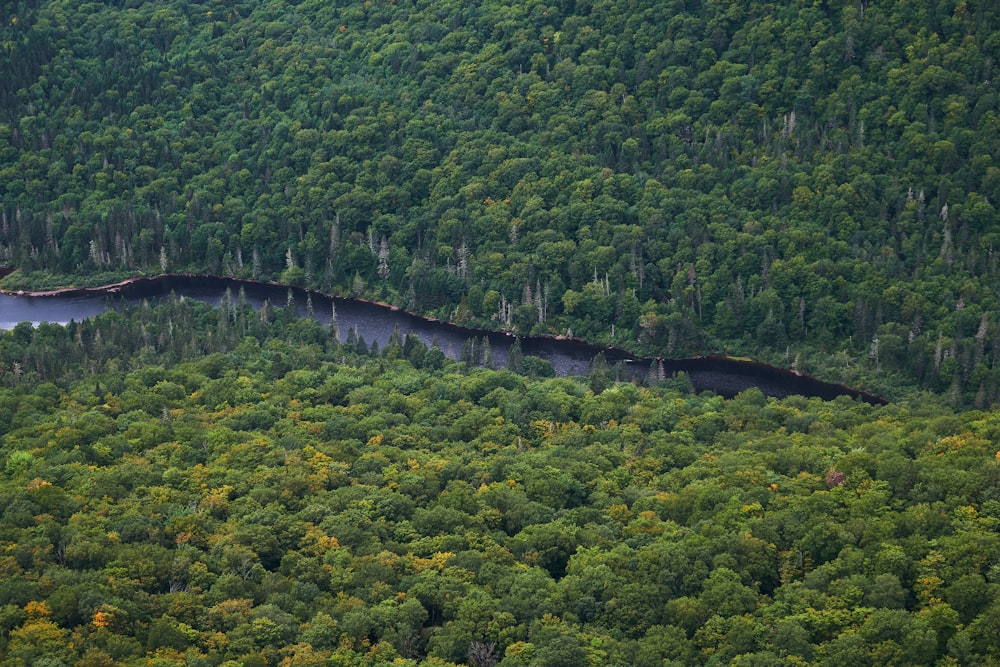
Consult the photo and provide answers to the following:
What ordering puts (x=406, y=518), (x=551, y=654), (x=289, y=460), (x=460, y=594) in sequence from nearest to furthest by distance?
Result: (x=551, y=654), (x=460, y=594), (x=406, y=518), (x=289, y=460)

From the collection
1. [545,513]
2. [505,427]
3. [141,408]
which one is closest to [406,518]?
[545,513]

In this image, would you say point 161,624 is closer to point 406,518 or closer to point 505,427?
point 406,518

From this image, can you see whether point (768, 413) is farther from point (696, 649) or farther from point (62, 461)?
point (62, 461)

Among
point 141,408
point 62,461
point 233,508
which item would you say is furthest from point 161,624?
point 141,408

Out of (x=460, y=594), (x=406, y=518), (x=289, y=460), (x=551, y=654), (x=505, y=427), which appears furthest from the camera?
(x=505, y=427)

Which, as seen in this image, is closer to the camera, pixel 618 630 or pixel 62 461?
pixel 618 630

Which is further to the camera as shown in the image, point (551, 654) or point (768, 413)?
point (768, 413)
